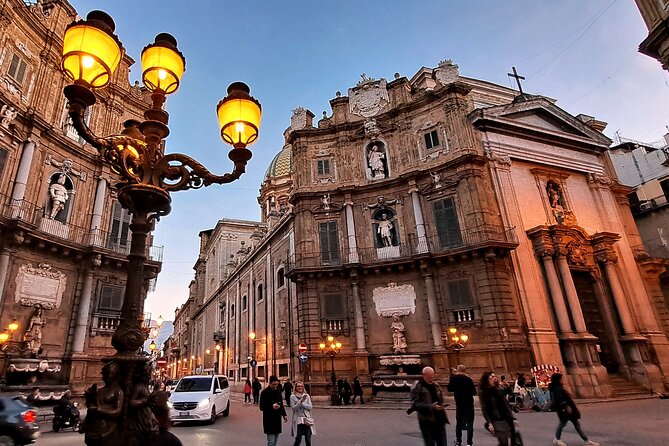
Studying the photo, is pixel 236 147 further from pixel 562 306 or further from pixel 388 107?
pixel 388 107

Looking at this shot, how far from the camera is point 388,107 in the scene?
24.5m

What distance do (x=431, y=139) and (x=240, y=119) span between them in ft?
61.1

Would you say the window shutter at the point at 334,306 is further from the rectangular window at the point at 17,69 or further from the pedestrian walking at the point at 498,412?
the rectangular window at the point at 17,69

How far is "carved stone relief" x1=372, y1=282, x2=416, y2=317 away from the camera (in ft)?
66.5

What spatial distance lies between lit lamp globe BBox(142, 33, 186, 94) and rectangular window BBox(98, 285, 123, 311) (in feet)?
49.0

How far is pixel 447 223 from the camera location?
20547 millimetres

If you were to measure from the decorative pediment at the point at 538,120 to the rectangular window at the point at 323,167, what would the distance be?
8.76 metres

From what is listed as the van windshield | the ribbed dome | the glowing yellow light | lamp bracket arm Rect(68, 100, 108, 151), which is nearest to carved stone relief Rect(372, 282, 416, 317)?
the van windshield

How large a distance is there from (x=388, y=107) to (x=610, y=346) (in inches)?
699

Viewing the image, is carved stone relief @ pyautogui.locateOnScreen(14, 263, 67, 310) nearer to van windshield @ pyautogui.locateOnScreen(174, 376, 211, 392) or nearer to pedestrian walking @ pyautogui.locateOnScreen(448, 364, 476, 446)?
van windshield @ pyautogui.locateOnScreen(174, 376, 211, 392)

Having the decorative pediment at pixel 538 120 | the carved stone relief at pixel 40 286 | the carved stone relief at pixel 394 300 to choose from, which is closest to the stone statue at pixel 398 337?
the carved stone relief at pixel 394 300

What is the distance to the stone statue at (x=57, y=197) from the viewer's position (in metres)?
16.2

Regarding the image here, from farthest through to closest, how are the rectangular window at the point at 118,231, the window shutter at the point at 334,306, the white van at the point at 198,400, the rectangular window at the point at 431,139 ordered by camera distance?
the rectangular window at the point at 431,139
the window shutter at the point at 334,306
the rectangular window at the point at 118,231
the white van at the point at 198,400

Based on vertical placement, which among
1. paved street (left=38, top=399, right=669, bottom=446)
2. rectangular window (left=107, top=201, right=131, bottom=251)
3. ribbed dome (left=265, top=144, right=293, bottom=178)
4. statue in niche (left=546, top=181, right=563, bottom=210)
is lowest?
Result: paved street (left=38, top=399, right=669, bottom=446)
